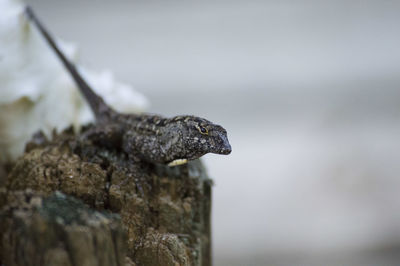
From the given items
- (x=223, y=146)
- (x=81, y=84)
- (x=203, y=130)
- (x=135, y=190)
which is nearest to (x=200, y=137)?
(x=203, y=130)

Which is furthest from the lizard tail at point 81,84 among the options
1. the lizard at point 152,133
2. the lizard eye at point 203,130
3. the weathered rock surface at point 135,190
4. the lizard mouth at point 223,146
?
the lizard mouth at point 223,146

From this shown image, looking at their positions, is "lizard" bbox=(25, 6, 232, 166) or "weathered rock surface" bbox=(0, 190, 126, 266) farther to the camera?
"lizard" bbox=(25, 6, 232, 166)

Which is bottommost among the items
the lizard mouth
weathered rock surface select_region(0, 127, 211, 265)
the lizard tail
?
weathered rock surface select_region(0, 127, 211, 265)

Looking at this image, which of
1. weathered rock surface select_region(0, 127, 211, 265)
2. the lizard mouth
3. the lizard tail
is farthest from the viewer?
the lizard tail

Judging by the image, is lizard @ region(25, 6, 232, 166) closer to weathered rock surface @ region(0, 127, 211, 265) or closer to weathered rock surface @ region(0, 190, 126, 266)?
weathered rock surface @ region(0, 127, 211, 265)

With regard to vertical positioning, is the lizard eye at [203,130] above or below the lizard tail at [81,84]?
below

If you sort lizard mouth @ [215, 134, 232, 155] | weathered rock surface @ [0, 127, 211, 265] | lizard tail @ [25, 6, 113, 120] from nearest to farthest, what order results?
weathered rock surface @ [0, 127, 211, 265]
lizard mouth @ [215, 134, 232, 155]
lizard tail @ [25, 6, 113, 120]

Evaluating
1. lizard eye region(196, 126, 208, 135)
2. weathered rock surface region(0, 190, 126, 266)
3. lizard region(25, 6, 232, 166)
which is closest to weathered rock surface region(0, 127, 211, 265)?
lizard region(25, 6, 232, 166)

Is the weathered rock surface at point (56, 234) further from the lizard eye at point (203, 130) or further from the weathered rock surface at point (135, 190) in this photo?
the lizard eye at point (203, 130)

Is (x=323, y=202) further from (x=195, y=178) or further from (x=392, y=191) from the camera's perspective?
(x=195, y=178)
